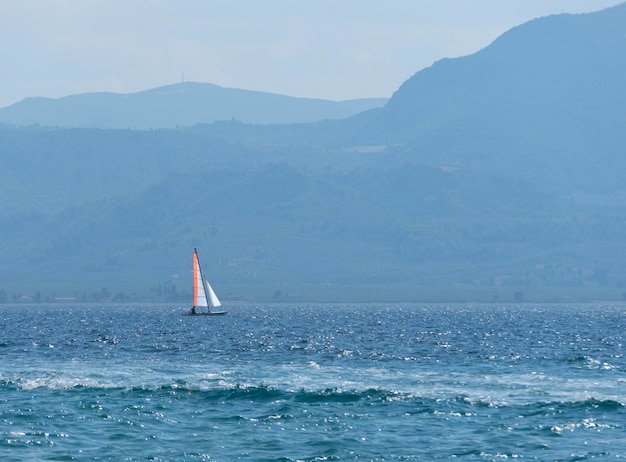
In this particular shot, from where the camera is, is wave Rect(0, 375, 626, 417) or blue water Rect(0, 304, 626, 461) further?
wave Rect(0, 375, 626, 417)

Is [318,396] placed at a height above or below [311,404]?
above

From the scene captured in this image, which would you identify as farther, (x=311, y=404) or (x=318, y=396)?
(x=318, y=396)

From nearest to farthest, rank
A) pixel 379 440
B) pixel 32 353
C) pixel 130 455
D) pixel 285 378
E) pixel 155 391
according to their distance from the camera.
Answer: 1. pixel 130 455
2. pixel 379 440
3. pixel 155 391
4. pixel 285 378
5. pixel 32 353

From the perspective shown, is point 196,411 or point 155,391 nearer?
point 196,411

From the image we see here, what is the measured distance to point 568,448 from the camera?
5759cm

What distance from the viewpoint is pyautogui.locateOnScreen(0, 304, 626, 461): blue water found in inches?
2263

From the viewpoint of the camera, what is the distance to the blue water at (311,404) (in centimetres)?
5747

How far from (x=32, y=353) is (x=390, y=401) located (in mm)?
48608

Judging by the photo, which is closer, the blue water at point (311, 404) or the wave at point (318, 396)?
the blue water at point (311, 404)

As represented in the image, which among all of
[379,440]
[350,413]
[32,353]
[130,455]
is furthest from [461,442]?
[32,353]

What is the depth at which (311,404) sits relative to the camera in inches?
2783

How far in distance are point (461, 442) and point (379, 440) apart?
375cm

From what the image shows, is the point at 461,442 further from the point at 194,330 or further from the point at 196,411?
the point at 194,330

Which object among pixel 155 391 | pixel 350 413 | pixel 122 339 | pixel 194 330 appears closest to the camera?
pixel 350 413
